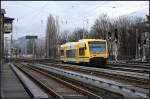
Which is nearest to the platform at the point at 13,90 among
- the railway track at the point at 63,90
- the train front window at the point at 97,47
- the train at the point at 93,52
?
the railway track at the point at 63,90

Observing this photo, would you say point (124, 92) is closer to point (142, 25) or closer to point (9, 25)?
point (9, 25)

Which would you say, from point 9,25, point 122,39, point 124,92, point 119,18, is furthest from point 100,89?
point 119,18

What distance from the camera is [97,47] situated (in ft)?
152

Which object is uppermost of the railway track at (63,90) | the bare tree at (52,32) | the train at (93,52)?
the bare tree at (52,32)

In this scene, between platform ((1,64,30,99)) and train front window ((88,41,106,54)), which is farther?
train front window ((88,41,106,54))

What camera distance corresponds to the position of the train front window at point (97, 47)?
45906 millimetres

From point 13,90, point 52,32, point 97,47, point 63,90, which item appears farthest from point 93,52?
point 52,32

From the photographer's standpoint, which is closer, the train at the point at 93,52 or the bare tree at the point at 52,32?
the train at the point at 93,52

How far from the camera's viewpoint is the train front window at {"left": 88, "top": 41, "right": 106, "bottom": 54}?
1807 inches

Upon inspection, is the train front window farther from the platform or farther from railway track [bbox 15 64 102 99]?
the platform

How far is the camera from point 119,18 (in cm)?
11062

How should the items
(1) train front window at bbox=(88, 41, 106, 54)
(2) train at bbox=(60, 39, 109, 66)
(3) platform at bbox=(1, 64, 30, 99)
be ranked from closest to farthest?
(3) platform at bbox=(1, 64, 30, 99) < (2) train at bbox=(60, 39, 109, 66) < (1) train front window at bbox=(88, 41, 106, 54)

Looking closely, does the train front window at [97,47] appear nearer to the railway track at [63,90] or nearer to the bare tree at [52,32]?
the railway track at [63,90]

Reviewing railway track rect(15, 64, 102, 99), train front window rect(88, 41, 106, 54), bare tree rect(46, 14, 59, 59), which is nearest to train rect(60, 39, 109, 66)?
train front window rect(88, 41, 106, 54)
